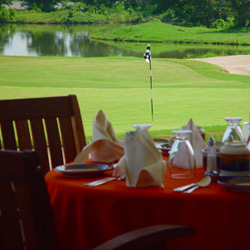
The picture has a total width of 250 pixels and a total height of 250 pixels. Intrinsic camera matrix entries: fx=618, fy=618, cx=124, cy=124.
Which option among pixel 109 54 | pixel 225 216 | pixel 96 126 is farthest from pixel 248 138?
pixel 109 54

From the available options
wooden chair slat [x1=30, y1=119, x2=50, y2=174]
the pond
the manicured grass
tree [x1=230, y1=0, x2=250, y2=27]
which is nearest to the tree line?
tree [x1=230, y1=0, x2=250, y2=27]

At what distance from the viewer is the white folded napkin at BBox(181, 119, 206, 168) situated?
2.18 meters

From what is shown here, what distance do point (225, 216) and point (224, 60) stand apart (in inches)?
554

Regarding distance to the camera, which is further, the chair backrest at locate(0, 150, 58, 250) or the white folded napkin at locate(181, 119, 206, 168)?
the white folded napkin at locate(181, 119, 206, 168)

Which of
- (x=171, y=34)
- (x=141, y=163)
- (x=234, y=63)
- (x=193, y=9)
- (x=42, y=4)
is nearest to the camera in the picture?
(x=141, y=163)

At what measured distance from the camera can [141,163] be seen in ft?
6.15

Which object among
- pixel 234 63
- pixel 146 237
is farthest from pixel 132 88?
pixel 146 237

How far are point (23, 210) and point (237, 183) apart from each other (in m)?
0.71

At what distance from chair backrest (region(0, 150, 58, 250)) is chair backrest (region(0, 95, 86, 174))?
126 cm

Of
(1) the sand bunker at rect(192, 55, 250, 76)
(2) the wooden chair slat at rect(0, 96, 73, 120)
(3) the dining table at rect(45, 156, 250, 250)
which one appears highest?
(2) the wooden chair slat at rect(0, 96, 73, 120)

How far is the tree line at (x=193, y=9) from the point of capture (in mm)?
16031

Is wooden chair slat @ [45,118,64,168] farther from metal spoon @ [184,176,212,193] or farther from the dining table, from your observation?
metal spoon @ [184,176,212,193]

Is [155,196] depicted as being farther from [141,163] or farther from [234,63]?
[234,63]

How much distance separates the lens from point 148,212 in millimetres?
1781
